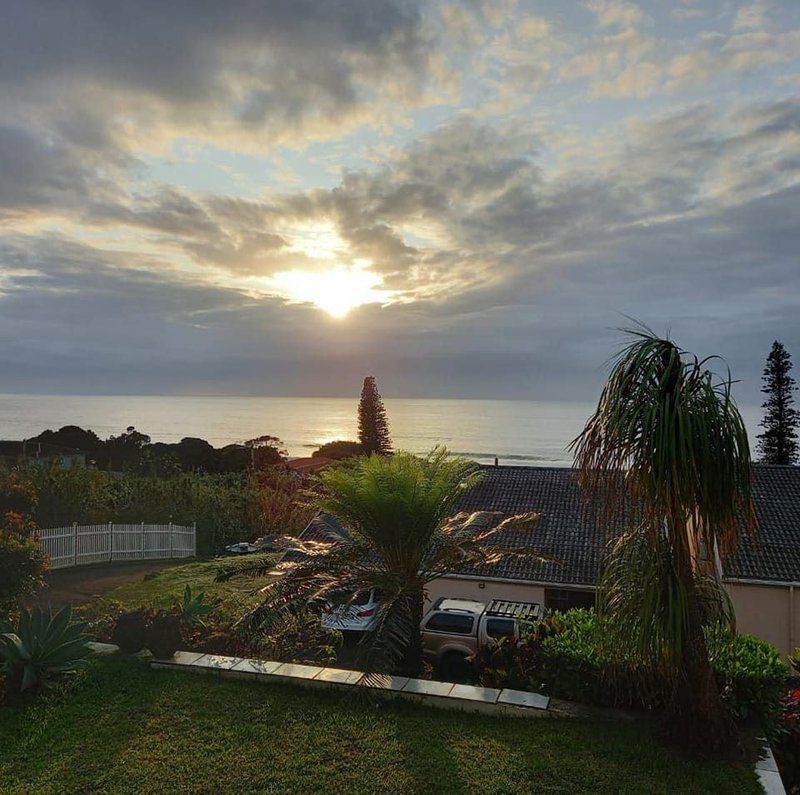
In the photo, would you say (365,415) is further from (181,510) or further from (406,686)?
(406,686)

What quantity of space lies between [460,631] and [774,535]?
9.46 metres

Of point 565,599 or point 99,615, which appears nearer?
point 99,615

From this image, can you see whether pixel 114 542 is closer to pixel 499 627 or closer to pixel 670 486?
pixel 499 627

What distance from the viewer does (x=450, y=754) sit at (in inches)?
276

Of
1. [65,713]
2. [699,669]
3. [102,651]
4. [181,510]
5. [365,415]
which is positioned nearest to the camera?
[699,669]

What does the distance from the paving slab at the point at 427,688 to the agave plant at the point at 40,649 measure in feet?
14.6

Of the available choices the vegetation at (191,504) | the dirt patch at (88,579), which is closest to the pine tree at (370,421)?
the vegetation at (191,504)

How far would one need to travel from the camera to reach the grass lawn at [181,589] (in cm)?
1183

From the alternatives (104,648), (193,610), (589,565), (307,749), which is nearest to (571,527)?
(589,565)

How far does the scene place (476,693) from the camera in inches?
328

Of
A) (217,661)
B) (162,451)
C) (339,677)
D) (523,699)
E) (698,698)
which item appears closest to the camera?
(698,698)

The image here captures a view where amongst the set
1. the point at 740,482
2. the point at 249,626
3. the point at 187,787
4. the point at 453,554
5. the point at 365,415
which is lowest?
the point at 187,787

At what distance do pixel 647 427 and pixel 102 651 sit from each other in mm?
8859

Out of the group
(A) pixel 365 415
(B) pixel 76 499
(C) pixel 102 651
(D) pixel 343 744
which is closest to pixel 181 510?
(B) pixel 76 499
